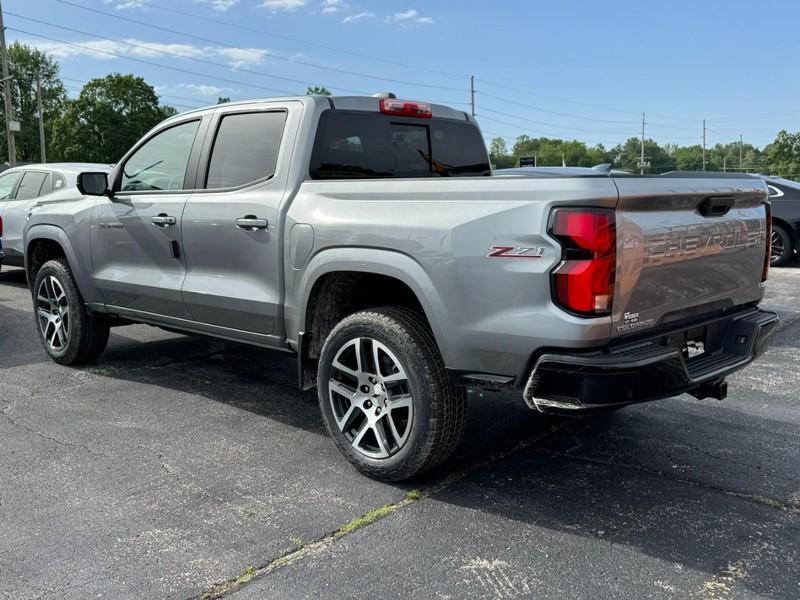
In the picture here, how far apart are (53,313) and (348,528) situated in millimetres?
3932

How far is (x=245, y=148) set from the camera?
4.32 metres

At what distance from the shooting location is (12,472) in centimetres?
370

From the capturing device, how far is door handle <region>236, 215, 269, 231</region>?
398 cm

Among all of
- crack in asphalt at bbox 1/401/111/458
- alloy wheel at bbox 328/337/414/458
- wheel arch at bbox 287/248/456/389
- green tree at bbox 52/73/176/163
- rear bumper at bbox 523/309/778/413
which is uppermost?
green tree at bbox 52/73/176/163

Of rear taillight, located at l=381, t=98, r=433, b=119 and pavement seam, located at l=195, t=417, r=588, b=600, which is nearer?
pavement seam, located at l=195, t=417, r=588, b=600

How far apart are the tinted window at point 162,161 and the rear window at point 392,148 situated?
1.10 meters

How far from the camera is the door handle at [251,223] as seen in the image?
13.1 ft

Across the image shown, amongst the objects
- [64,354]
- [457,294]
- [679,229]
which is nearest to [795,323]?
[679,229]

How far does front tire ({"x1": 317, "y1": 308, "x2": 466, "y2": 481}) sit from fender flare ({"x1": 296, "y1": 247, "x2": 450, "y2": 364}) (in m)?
0.14

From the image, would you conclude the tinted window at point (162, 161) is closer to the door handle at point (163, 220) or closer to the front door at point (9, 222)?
the door handle at point (163, 220)

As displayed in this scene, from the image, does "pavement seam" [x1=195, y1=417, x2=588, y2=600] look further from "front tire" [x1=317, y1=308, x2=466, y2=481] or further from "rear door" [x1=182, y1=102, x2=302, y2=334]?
"rear door" [x1=182, y1=102, x2=302, y2=334]

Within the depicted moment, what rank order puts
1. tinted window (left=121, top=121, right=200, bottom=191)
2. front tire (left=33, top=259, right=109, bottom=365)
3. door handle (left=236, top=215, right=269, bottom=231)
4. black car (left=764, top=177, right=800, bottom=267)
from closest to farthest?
1. door handle (left=236, top=215, right=269, bottom=231)
2. tinted window (left=121, top=121, right=200, bottom=191)
3. front tire (left=33, top=259, right=109, bottom=365)
4. black car (left=764, top=177, right=800, bottom=267)

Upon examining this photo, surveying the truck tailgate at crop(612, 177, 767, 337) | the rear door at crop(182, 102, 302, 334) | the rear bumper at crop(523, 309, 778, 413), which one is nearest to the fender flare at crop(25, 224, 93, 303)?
the rear door at crop(182, 102, 302, 334)

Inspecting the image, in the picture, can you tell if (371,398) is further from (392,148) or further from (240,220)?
(392,148)
